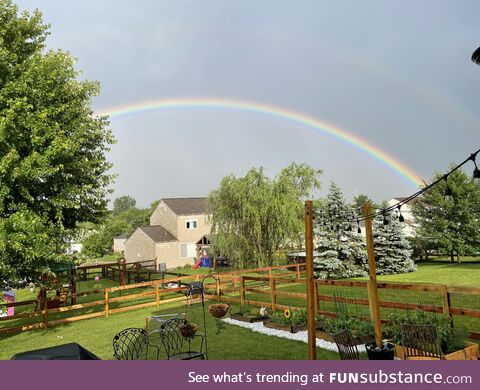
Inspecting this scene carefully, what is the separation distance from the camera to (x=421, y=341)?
6559 millimetres

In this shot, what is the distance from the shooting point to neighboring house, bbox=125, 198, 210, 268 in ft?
135

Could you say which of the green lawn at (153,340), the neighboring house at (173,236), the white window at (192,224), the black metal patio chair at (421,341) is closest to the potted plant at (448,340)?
the black metal patio chair at (421,341)

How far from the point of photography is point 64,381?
4191 mm

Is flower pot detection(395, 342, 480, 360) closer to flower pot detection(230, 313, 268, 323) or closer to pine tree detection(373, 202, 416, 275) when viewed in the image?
flower pot detection(230, 313, 268, 323)

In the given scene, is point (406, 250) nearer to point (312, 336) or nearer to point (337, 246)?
point (337, 246)

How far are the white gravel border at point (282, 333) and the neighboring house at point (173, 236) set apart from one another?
1125 inches

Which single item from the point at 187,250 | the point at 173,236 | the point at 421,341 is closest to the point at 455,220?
the point at 187,250

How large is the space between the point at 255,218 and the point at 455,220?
2070cm

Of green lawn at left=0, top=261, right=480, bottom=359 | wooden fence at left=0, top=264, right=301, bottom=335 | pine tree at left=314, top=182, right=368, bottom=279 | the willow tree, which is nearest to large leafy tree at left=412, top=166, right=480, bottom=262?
pine tree at left=314, top=182, right=368, bottom=279

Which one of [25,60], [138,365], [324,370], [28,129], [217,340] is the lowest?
[217,340]

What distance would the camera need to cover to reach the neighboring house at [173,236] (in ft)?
135

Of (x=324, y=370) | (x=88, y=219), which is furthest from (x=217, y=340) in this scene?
(x=88, y=219)

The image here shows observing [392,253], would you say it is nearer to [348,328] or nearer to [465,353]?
[348,328]

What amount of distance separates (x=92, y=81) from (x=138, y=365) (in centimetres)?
1553
